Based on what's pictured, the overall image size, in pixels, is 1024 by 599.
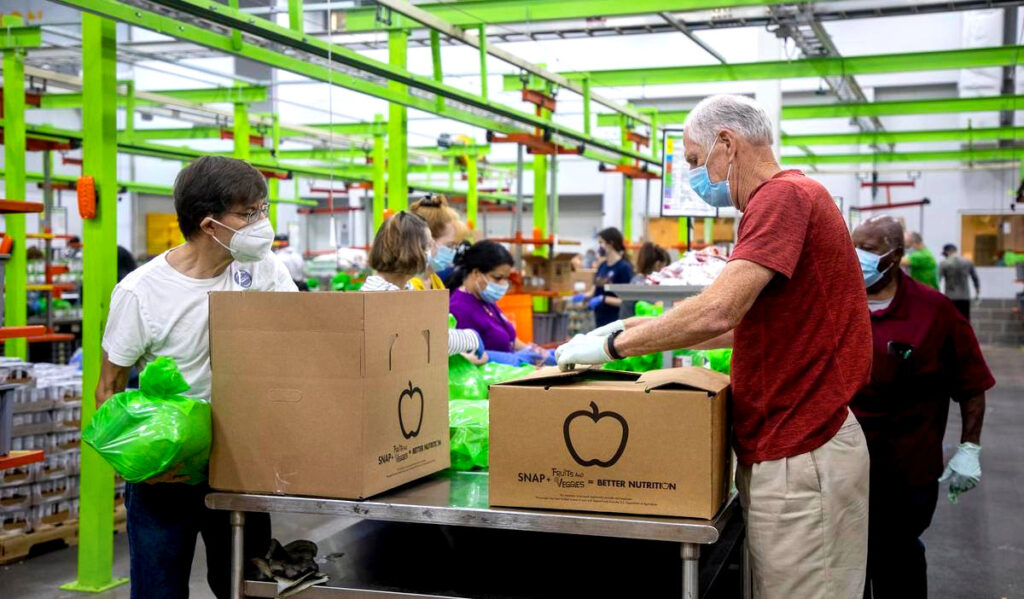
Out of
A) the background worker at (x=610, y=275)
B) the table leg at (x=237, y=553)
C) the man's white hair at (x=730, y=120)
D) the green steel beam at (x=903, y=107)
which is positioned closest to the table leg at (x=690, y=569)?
the man's white hair at (x=730, y=120)

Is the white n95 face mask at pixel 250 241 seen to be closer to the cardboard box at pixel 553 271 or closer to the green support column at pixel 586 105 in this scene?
the green support column at pixel 586 105

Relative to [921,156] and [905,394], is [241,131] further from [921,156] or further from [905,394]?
[921,156]

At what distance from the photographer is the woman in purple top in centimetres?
412

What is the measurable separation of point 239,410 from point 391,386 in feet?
1.10

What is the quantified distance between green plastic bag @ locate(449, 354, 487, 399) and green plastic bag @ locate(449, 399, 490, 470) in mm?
405

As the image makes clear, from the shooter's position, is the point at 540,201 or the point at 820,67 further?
the point at 540,201

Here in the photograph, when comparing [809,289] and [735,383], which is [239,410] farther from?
[809,289]

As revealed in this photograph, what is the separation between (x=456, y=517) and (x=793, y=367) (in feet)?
2.46

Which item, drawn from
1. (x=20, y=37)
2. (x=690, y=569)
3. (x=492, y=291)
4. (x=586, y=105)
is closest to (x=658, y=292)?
(x=492, y=291)

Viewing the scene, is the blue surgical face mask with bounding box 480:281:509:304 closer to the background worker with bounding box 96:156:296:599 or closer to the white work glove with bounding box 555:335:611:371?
the background worker with bounding box 96:156:296:599

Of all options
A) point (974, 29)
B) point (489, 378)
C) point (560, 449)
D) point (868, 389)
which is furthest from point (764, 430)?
point (974, 29)

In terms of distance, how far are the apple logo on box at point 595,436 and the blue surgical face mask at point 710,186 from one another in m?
0.57

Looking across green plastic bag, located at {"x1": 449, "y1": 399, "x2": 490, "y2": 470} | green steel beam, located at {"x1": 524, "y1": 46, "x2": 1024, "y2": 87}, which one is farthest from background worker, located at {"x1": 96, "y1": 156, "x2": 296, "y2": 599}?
green steel beam, located at {"x1": 524, "y1": 46, "x2": 1024, "y2": 87}

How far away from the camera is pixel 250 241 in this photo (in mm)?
2191
